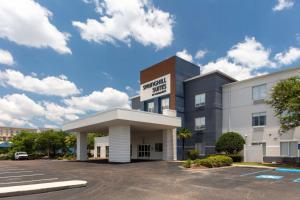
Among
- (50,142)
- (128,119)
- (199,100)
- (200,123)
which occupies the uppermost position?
(199,100)

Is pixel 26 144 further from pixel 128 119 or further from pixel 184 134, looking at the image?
pixel 128 119

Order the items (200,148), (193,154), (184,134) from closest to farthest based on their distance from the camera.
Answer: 1. (193,154)
2. (184,134)
3. (200,148)

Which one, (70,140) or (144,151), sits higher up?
(70,140)

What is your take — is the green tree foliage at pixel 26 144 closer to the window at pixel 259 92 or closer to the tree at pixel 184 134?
the tree at pixel 184 134

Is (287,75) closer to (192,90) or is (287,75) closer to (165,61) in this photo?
(192,90)

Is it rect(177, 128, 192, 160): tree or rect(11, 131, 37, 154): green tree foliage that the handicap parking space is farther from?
rect(11, 131, 37, 154): green tree foliage

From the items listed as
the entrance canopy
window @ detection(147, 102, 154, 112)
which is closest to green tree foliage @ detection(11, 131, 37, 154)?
the entrance canopy

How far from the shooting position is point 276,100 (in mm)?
25531

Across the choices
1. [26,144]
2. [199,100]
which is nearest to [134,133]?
[199,100]

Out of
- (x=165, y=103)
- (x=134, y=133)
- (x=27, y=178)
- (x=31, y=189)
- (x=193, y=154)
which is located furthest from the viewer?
(x=134, y=133)

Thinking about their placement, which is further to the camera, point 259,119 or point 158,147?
point 158,147

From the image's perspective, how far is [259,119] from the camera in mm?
32031

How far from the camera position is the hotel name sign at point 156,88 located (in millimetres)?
40031

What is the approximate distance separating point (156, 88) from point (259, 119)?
16817 mm
